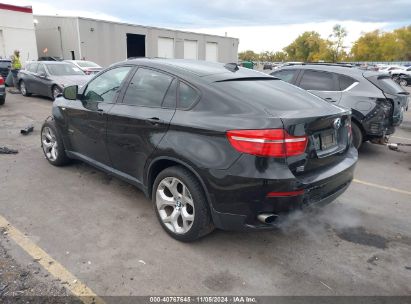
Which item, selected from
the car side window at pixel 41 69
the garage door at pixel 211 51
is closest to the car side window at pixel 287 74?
the car side window at pixel 41 69

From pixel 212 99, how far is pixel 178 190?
931 millimetres

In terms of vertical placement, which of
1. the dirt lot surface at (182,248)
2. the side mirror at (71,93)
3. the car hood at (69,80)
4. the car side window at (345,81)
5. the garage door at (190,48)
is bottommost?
the dirt lot surface at (182,248)

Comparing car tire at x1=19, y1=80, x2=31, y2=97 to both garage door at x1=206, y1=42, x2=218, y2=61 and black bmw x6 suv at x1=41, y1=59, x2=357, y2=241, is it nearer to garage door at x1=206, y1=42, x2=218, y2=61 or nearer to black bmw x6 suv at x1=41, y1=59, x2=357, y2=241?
black bmw x6 suv at x1=41, y1=59, x2=357, y2=241

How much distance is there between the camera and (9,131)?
800 cm

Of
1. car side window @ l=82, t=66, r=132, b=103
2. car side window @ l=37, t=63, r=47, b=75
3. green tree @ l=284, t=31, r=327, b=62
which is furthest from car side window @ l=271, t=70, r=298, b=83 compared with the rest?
green tree @ l=284, t=31, r=327, b=62

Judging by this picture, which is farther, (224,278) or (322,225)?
(322,225)

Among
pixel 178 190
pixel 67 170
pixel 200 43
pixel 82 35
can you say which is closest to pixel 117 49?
pixel 82 35

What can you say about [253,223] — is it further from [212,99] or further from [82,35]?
[82,35]

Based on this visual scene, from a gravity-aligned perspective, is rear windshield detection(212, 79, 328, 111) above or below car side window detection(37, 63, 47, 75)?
above

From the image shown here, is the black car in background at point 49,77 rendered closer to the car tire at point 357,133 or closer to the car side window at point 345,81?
the car side window at point 345,81

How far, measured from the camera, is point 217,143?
297cm

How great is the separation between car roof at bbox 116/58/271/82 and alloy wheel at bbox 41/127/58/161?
198cm

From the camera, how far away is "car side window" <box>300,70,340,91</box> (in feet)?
22.6

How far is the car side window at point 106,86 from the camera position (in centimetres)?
410
